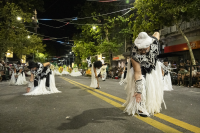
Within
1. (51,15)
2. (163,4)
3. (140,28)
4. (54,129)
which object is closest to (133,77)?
(54,129)

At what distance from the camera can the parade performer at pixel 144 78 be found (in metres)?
3.94

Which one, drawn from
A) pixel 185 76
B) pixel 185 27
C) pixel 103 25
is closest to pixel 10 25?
pixel 103 25

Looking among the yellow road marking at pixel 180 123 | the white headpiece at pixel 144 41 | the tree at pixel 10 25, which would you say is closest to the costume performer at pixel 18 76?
the tree at pixel 10 25

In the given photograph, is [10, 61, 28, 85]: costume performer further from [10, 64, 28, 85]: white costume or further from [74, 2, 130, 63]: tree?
[74, 2, 130, 63]: tree

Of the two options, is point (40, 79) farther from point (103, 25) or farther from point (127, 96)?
point (103, 25)

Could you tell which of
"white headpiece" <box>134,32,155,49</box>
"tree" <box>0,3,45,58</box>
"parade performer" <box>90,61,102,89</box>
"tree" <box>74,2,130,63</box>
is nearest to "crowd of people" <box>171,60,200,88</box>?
"parade performer" <box>90,61,102,89</box>

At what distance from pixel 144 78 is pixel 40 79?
5.20 m

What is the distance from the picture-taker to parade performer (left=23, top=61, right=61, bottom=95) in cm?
801


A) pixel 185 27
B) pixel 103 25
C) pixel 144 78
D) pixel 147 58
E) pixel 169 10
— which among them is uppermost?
pixel 103 25

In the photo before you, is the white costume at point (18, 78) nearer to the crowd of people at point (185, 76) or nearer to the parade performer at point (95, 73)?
the parade performer at point (95, 73)

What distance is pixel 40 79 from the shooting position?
8.12 m

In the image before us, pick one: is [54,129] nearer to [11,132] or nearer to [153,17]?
[11,132]

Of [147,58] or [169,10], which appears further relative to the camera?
[169,10]

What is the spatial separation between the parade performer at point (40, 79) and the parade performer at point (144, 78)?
4.90 m
